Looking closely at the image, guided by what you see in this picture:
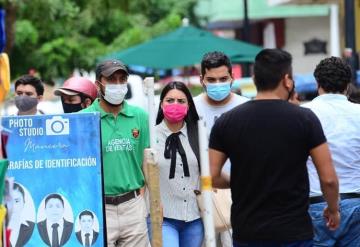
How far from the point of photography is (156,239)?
22.5 ft

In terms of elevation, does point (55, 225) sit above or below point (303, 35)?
below

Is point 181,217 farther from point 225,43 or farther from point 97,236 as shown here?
point 225,43

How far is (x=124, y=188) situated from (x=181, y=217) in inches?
20.7

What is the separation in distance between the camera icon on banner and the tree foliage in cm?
1389

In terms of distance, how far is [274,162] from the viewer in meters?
6.03

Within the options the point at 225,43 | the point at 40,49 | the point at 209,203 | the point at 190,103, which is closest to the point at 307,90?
Result: the point at 225,43

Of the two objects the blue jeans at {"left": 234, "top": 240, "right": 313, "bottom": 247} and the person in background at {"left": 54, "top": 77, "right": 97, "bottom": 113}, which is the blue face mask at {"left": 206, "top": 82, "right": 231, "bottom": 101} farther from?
the blue jeans at {"left": 234, "top": 240, "right": 313, "bottom": 247}

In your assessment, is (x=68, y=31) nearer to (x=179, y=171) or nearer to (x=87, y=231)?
(x=179, y=171)

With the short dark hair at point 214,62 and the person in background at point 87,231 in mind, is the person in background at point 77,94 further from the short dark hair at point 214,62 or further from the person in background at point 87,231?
the person in background at point 87,231

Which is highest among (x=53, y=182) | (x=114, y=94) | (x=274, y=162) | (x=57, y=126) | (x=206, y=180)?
(x=114, y=94)

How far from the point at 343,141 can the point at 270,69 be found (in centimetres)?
150

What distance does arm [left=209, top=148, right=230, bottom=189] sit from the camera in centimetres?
625

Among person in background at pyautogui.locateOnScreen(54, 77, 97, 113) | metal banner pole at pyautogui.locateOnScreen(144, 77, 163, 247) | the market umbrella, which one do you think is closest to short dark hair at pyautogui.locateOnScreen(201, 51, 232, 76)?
person in background at pyautogui.locateOnScreen(54, 77, 97, 113)

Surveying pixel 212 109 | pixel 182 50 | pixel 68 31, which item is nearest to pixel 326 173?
pixel 212 109
